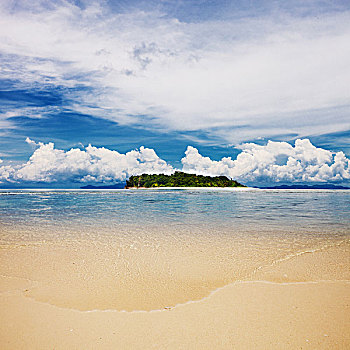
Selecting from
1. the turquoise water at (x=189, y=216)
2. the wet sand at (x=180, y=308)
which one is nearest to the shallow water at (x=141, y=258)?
the wet sand at (x=180, y=308)

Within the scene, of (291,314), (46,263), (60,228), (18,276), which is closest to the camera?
(291,314)

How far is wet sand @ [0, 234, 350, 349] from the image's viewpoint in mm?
4699

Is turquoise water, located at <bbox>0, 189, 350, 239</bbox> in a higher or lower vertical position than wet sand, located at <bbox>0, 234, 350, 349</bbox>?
lower

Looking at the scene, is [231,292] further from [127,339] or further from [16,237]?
[16,237]

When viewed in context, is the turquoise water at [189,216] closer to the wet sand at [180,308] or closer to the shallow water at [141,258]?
the shallow water at [141,258]

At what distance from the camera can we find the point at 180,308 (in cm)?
587

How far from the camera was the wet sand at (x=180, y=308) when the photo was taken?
4.70 m

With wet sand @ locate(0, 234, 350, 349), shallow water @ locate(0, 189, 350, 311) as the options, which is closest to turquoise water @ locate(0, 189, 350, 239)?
A: shallow water @ locate(0, 189, 350, 311)

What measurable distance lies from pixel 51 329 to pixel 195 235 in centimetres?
970

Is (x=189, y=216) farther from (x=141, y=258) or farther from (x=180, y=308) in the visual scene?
(x=180, y=308)

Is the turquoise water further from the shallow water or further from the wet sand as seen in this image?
the wet sand

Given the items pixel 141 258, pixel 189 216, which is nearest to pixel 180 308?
pixel 141 258

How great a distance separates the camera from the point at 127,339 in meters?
4.73

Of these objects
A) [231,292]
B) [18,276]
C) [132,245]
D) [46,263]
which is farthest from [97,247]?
[231,292]
